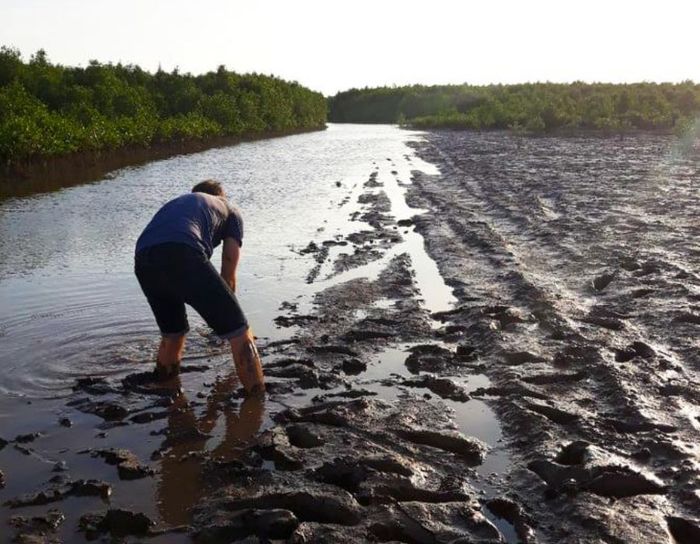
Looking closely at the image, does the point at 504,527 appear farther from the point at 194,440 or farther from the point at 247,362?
the point at 247,362

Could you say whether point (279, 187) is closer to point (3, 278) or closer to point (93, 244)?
point (93, 244)

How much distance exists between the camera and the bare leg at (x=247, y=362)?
5.34m

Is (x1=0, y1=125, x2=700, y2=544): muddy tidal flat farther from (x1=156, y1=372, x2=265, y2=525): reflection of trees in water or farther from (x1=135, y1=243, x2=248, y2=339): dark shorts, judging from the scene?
(x1=135, y1=243, x2=248, y2=339): dark shorts

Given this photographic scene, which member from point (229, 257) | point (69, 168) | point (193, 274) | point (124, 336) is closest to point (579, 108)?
point (69, 168)

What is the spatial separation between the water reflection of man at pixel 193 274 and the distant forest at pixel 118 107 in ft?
61.8

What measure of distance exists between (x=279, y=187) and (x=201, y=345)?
48.4 ft

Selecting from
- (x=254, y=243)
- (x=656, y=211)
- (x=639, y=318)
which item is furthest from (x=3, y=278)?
(x=656, y=211)

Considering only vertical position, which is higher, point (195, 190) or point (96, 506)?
point (195, 190)

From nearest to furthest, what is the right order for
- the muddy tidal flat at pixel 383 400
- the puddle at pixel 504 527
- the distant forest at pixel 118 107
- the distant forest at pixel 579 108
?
the puddle at pixel 504 527
the muddy tidal flat at pixel 383 400
the distant forest at pixel 118 107
the distant forest at pixel 579 108

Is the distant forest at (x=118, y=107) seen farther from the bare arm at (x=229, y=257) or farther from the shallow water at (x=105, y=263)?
the bare arm at (x=229, y=257)

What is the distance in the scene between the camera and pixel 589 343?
20.8 feet

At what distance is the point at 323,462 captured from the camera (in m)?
4.39

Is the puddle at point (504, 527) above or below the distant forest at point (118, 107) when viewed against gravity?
below

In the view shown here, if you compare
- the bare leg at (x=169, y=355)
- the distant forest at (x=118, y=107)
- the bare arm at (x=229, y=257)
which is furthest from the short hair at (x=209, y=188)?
the distant forest at (x=118, y=107)
